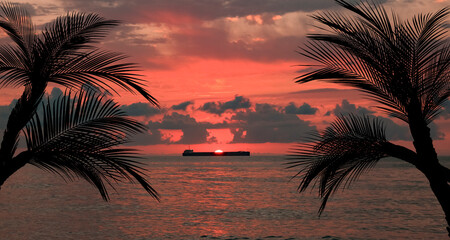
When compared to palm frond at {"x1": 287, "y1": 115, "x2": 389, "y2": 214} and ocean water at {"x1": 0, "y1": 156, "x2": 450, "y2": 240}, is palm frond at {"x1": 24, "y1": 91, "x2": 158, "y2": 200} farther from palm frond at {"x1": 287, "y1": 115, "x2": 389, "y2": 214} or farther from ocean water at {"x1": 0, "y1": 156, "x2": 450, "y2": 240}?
ocean water at {"x1": 0, "y1": 156, "x2": 450, "y2": 240}

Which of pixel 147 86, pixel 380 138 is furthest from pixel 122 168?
pixel 380 138

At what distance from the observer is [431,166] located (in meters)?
6.42

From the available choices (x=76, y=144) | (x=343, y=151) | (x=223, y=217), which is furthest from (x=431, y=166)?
(x=223, y=217)

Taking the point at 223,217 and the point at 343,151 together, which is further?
the point at 223,217

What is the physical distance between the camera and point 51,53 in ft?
21.0

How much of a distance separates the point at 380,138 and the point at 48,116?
4658mm

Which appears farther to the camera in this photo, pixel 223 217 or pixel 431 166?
pixel 223 217

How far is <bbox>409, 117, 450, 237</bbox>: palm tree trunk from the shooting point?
A: 641cm

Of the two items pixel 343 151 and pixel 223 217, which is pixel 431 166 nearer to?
pixel 343 151

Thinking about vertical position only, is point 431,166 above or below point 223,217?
above

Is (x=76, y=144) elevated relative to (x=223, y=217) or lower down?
elevated

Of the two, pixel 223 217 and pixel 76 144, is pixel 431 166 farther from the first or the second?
pixel 223 217

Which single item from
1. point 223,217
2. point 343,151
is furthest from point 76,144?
point 223,217

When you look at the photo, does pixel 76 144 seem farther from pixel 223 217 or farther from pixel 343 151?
pixel 223 217
